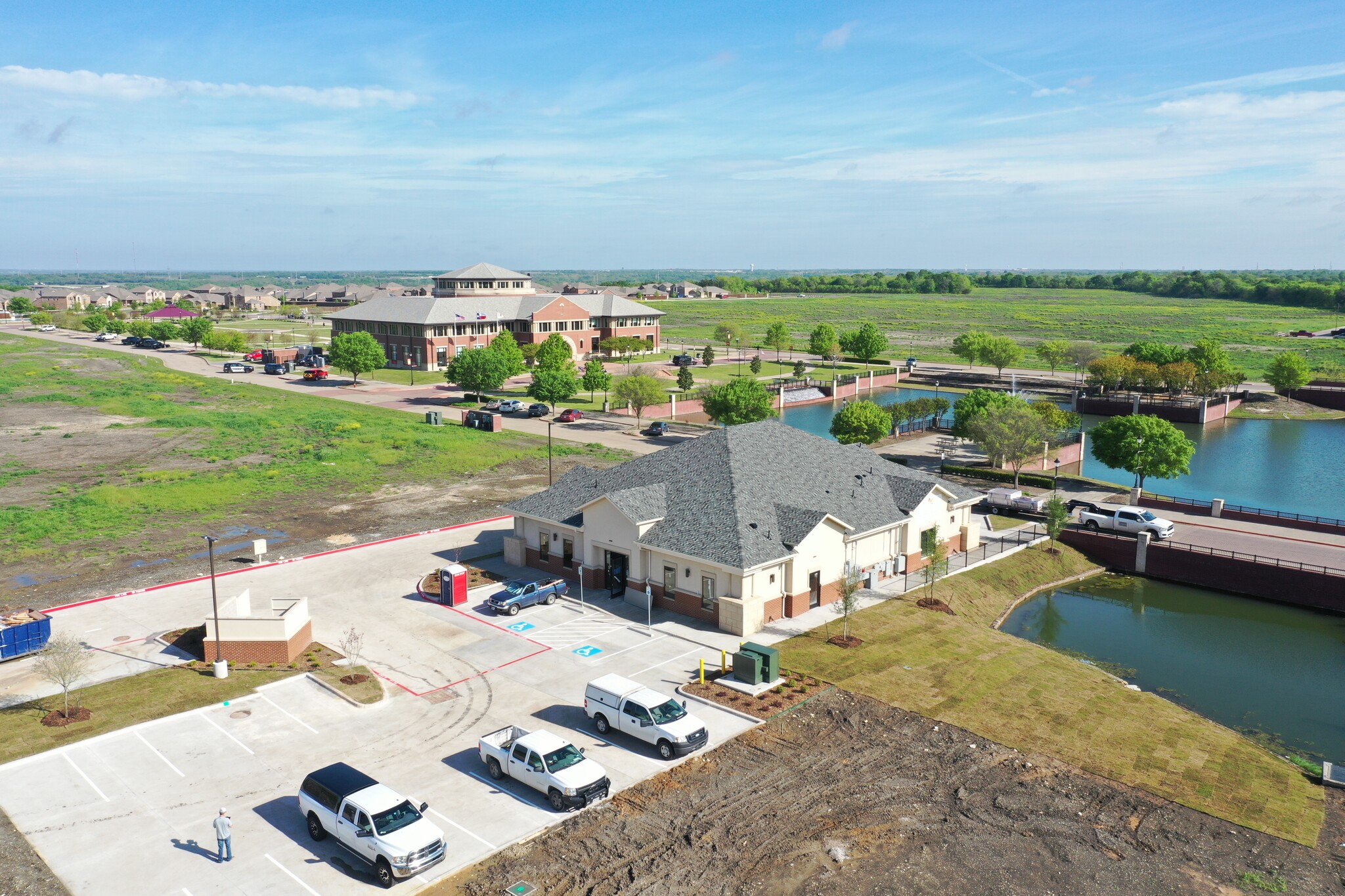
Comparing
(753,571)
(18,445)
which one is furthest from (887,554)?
(18,445)

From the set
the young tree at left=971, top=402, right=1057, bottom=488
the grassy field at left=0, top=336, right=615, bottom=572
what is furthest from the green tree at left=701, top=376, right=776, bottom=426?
the young tree at left=971, top=402, right=1057, bottom=488

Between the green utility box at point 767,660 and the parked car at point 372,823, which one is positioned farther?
the green utility box at point 767,660

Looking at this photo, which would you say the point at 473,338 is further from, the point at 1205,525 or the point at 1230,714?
the point at 1230,714

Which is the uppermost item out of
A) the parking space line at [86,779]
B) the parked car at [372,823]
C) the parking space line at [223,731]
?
the parked car at [372,823]

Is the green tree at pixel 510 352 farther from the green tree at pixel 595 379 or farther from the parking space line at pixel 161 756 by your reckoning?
the parking space line at pixel 161 756

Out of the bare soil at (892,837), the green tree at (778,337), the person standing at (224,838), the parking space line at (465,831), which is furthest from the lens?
the green tree at (778,337)

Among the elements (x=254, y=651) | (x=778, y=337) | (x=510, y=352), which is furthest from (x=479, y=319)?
(x=254, y=651)

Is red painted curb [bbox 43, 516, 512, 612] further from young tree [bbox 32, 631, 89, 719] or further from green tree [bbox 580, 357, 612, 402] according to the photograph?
green tree [bbox 580, 357, 612, 402]

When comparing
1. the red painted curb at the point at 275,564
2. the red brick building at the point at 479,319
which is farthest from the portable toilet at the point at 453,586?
the red brick building at the point at 479,319
